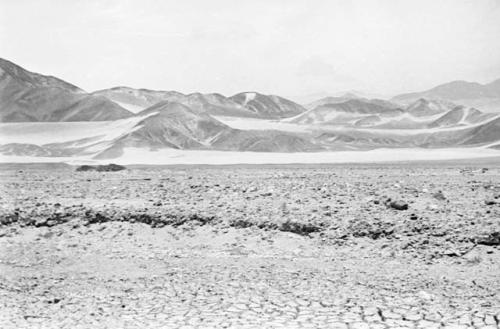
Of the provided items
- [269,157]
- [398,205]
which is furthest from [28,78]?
[398,205]

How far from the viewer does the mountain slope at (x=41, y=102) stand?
92562mm

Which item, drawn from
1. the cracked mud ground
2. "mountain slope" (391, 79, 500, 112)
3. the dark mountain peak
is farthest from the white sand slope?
"mountain slope" (391, 79, 500, 112)

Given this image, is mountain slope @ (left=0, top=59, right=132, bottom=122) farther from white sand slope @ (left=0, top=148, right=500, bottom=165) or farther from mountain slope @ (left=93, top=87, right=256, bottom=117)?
white sand slope @ (left=0, top=148, right=500, bottom=165)

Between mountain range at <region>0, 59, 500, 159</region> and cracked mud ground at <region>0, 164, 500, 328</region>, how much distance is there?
48.1 metres

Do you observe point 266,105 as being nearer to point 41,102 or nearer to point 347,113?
point 347,113

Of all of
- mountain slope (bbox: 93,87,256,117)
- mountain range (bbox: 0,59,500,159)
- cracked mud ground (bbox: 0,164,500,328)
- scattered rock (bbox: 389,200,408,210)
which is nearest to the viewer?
cracked mud ground (bbox: 0,164,500,328)

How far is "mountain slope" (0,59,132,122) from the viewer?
304 feet

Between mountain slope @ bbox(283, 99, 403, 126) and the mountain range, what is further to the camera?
mountain slope @ bbox(283, 99, 403, 126)

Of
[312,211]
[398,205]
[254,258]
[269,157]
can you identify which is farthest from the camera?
[269,157]

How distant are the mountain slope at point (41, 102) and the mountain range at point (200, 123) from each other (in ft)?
0.53

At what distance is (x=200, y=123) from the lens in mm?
89125

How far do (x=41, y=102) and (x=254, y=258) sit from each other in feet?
313

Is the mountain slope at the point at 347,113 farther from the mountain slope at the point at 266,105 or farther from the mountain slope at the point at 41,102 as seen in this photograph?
the mountain slope at the point at 41,102

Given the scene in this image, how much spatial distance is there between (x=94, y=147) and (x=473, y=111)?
7623cm
